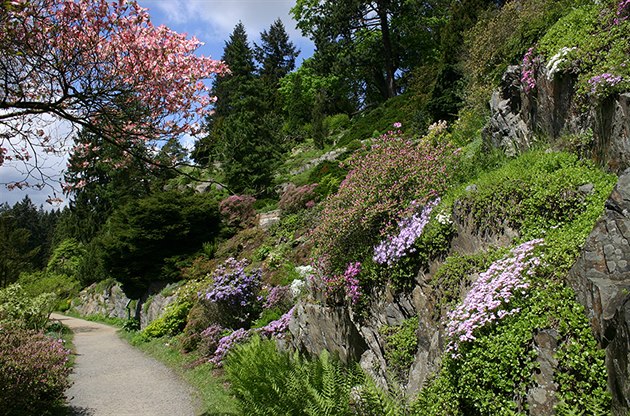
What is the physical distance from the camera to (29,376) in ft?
19.3

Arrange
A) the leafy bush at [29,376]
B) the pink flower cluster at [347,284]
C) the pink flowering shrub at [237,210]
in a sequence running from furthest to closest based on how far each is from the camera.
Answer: the pink flowering shrub at [237,210] < the pink flower cluster at [347,284] < the leafy bush at [29,376]

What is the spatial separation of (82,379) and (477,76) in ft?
36.0

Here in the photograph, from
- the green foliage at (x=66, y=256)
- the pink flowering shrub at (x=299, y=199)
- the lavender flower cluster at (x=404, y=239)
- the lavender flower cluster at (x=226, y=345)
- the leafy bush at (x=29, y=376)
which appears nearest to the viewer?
the lavender flower cluster at (x=404, y=239)

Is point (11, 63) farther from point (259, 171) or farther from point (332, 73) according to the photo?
point (332, 73)

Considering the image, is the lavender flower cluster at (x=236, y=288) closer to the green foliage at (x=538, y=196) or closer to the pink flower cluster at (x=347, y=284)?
the pink flower cluster at (x=347, y=284)

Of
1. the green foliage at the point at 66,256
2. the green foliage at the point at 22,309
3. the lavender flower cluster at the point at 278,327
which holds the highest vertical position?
the green foliage at the point at 66,256

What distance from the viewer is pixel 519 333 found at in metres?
3.14

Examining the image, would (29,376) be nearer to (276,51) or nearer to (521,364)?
(521,364)

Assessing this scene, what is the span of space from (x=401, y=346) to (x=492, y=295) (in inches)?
67.9

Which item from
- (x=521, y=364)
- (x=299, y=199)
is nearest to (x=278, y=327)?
(x=521, y=364)

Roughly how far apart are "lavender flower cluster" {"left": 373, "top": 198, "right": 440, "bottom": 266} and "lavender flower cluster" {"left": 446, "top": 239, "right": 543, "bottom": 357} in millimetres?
1402

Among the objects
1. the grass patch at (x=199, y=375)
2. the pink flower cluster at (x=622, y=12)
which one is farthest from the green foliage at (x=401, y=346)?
the pink flower cluster at (x=622, y=12)

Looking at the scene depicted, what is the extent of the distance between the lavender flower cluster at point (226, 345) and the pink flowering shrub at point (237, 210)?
884cm

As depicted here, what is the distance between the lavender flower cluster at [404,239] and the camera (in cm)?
524
